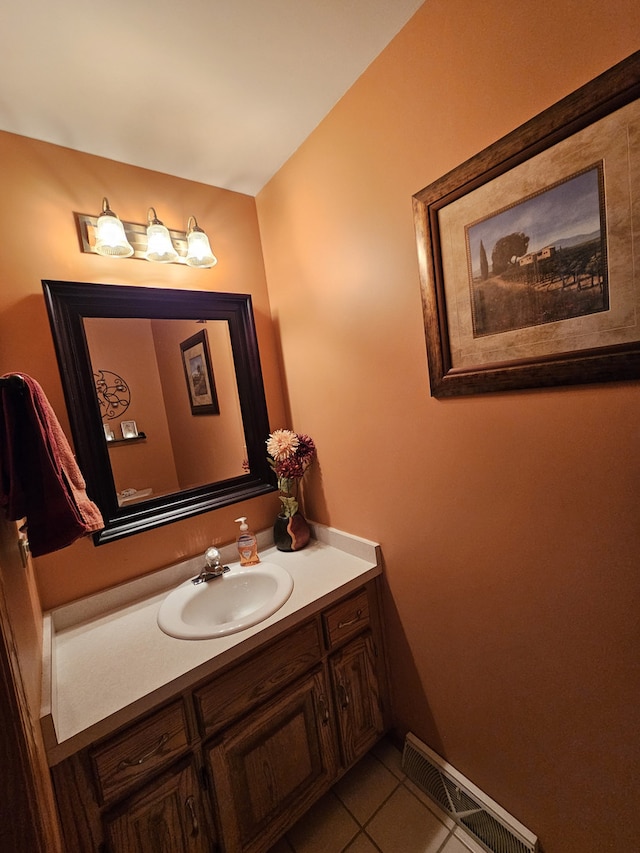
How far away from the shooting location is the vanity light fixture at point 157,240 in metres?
1.25

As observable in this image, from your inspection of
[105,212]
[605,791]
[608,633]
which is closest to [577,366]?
[608,633]

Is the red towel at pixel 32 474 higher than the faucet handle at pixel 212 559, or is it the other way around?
the red towel at pixel 32 474

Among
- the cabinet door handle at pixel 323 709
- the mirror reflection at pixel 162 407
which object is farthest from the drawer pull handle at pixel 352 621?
the mirror reflection at pixel 162 407

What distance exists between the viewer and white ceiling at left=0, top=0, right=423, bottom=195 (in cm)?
85

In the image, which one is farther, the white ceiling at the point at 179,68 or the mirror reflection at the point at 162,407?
the mirror reflection at the point at 162,407

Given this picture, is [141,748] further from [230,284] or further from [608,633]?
[230,284]

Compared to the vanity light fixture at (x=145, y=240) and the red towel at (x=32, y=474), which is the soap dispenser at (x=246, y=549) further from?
the vanity light fixture at (x=145, y=240)

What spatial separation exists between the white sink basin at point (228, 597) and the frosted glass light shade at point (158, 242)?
1.25 m

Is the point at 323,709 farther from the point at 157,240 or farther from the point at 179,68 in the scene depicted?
the point at 179,68

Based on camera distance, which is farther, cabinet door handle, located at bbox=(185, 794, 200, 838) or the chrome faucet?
the chrome faucet

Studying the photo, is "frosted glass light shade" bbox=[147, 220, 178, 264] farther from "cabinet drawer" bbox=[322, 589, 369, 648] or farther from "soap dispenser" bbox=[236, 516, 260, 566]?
"cabinet drawer" bbox=[322, 589, 369, 648]

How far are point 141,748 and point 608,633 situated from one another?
45.5 inches

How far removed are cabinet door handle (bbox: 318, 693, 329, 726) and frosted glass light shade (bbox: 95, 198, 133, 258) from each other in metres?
1.68

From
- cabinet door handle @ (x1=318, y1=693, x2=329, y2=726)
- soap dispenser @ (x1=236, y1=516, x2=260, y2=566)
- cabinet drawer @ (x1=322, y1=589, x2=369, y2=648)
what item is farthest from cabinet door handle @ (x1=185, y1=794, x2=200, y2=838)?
soap dispenser @ (x1=236, y1=516, x2=260, y2=566)
